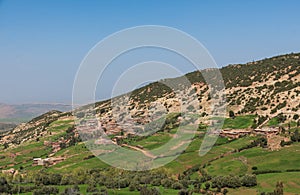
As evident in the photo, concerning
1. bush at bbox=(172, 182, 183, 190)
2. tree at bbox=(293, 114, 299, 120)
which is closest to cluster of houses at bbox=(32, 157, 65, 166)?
bush at bbox=(172, 182, 183, 190)

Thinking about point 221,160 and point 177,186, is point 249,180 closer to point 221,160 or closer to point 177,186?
point 177,186

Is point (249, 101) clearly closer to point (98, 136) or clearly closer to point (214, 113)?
point (214, 113)

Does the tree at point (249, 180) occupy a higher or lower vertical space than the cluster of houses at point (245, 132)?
lower

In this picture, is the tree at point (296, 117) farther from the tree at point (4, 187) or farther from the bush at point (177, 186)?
the tree at point (4, 187)

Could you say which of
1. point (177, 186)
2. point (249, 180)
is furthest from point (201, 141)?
point (249, 180)

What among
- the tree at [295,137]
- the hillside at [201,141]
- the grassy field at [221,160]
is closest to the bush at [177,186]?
the hillside at [201,141]

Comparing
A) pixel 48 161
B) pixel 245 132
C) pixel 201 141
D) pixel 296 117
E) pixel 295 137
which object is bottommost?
pixel 48 161

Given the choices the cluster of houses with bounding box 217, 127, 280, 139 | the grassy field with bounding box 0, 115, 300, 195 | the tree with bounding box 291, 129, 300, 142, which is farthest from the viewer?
the cluster of houses with bounding box 217, 127, 280, 139

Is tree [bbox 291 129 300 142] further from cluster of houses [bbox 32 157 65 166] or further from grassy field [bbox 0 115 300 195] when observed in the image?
cluster of houses [bbox 32 157 65 166]
